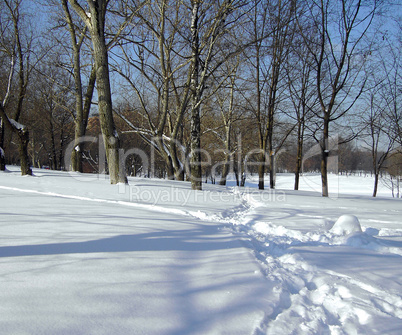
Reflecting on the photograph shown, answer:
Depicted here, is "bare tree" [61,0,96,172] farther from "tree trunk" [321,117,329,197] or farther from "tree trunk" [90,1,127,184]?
"tree trunk" [321,117,329,197]

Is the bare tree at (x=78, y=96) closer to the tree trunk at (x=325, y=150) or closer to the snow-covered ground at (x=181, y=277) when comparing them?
the snow-covered ground at (x=181, y=277)

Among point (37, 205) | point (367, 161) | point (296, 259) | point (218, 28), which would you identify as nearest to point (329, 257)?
point (296, 259)

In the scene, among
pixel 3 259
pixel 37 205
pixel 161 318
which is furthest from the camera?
pixel 37 205

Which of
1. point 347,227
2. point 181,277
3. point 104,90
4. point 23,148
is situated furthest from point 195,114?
→ point 181,277

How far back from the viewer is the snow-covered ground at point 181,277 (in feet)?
4.67

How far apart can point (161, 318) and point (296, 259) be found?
1.83 metres

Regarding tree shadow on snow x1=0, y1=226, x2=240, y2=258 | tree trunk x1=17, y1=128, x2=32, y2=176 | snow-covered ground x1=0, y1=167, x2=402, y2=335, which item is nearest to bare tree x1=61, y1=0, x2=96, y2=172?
tree trunk x1=17, y1=128, x2=32, y2=176

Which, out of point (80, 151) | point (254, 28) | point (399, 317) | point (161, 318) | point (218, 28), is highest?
point (254, 28)

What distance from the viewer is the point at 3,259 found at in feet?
6.09

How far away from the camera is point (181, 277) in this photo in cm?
196

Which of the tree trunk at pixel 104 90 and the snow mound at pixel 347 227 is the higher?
the tree trunk at pixel 104 90

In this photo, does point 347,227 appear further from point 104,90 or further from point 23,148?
point 23,148

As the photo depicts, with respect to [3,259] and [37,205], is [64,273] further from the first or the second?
[37,205]

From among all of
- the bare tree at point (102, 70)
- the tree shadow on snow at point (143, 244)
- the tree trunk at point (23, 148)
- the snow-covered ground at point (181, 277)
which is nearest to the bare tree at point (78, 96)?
the tree trunk at point (23, 148)
